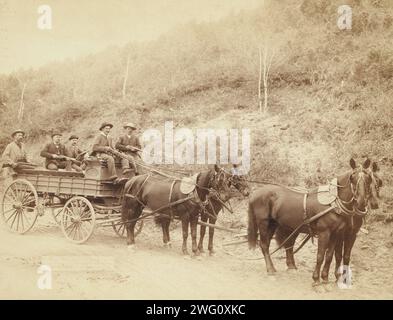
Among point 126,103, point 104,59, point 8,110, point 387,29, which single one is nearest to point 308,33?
point 387,29

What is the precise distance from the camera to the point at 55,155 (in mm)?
10180

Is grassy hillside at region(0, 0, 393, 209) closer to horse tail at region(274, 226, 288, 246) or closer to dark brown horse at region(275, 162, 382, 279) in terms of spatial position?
dark brown horse at region(275, 162, 382, 279)

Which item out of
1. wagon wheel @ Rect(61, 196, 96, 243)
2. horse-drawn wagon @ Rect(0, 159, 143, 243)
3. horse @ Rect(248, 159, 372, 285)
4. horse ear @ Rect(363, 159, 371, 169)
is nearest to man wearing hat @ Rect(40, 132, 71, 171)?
horse-drawn wagon @ Rect(0, 159, 143, 243)

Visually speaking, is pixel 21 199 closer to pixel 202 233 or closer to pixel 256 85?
pixel 202 233

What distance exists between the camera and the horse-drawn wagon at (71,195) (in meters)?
9.41

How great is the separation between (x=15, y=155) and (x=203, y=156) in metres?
Answer: 5.28

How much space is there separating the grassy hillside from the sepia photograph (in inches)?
2.2

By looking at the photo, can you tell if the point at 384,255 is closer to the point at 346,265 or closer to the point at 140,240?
the point at 346,265

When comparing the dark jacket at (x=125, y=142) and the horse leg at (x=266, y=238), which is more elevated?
the dark jacket at (x=125, y=142)

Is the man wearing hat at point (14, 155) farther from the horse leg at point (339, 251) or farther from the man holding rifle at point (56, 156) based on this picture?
the horse leg at point (339, 251)

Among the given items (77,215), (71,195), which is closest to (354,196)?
(77,215)

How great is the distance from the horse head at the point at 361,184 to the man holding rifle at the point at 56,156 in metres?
6.81

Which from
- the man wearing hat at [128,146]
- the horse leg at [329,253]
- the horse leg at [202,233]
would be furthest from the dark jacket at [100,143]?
the horse leg at [329,253]

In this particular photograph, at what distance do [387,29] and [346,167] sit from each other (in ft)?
16.2
